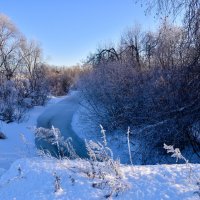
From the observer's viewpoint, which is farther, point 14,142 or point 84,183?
point 14,142

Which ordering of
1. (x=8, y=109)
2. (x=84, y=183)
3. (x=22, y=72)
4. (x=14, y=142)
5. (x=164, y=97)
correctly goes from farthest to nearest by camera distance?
(x=22, y=72) < (x=8, y=109) < (x=14, y=142) < (x=164, y=97) < (x=84, y=183)

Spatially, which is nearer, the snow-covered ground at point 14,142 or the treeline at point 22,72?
the snow-covered ground at point 14,142

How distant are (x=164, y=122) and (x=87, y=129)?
360 inches

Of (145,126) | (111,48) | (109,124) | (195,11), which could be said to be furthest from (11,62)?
(195,11)

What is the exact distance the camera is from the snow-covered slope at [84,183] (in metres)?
3.94

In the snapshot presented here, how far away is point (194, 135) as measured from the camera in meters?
12.6

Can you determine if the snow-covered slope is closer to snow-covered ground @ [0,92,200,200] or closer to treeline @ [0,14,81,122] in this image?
snow-covered ground @ [0,92,200,200]

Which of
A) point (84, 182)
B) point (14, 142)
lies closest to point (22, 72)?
point (14, 142)

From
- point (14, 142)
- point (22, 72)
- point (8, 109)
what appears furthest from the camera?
point (22, 72)

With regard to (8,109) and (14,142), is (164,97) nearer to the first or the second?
(14,142)

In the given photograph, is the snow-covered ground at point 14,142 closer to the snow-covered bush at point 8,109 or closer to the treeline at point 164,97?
the snow-covered bush at point 8,109

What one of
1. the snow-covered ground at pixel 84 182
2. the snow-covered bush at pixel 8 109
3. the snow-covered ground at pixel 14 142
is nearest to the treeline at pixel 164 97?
the snow-covered ground at pixel 14 142

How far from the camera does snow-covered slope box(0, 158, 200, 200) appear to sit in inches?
155

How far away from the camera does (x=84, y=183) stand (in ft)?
14.3
